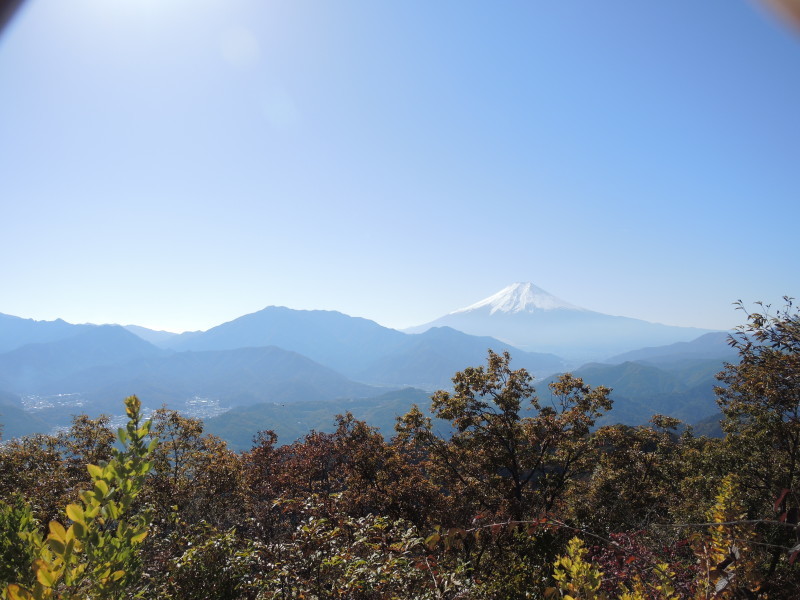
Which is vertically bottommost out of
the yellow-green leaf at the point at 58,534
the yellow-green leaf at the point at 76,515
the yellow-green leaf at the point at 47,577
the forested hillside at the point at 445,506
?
the forested hillside at the point at 445,506

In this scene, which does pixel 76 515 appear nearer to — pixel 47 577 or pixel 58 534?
pixel 58 534

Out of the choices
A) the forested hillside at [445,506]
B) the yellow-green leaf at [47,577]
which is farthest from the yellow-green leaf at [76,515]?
the yellow-green leaf at [47,577]

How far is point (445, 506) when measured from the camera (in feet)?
47.1

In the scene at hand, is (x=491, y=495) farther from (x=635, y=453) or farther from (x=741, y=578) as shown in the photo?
(x=741, y=578)

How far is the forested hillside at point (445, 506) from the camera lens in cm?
240

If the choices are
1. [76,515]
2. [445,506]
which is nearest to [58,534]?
[76,515]

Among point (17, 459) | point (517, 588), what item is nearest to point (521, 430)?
point (517, 588)

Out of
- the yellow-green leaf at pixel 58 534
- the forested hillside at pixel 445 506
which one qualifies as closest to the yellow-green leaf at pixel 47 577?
the forested hillside at pixel 445 506

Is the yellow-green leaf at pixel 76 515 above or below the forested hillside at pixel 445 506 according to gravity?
above

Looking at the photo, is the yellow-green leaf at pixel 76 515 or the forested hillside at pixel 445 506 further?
the forested hillside at pixel 445 506

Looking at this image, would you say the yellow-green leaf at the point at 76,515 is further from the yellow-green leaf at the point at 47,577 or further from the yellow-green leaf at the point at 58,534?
the yellow-green leaf at the point at 47,577

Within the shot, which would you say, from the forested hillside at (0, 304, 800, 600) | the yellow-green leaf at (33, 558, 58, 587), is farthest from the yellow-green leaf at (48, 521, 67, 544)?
the yellow-green leaf at (33, 558, 58, 587)

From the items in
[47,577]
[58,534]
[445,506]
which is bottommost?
[445,506]

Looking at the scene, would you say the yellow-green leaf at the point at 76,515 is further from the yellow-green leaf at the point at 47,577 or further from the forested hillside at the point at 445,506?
the yellow-green leaf at the point at 47,577
